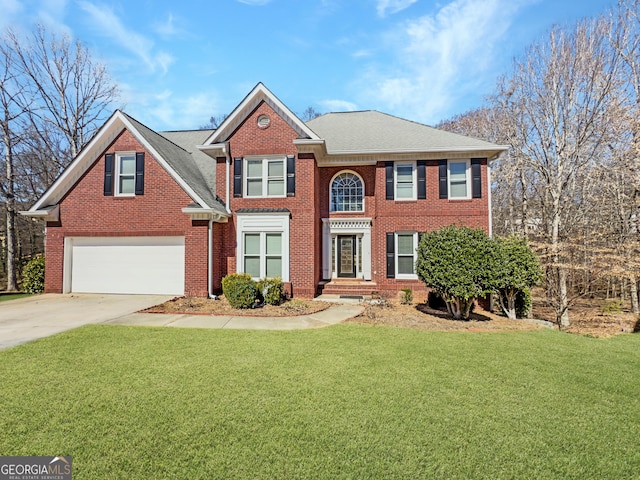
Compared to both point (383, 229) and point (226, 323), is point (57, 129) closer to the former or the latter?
point (226, 323)

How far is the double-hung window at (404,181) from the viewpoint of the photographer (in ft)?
42.0

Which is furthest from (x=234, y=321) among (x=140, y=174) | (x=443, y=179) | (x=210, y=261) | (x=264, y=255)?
(x=443, y=179)

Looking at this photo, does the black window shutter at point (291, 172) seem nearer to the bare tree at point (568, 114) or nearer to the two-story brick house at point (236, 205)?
the two-story brick house at point (236, 205)

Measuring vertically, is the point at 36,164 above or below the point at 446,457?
above

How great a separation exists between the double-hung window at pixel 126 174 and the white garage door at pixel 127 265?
79.3 inches

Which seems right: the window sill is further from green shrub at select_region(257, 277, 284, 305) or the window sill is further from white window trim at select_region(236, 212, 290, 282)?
green shrub at select_region(257, 277, 284, 305)

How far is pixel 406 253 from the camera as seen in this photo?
12641 millimetres

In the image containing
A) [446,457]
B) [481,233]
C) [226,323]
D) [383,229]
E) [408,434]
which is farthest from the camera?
[383,229]

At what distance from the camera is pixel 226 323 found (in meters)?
7.79

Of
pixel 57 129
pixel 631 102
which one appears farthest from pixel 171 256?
pixel 631 102

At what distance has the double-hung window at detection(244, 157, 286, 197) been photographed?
1205 centimetres

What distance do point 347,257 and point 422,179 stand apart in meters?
4.84

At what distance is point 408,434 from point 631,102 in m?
18.6

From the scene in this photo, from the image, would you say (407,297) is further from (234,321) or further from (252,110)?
(252,110)
